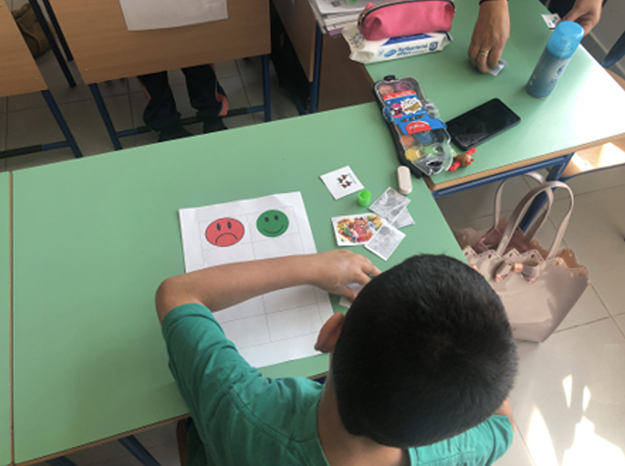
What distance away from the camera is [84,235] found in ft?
3.27

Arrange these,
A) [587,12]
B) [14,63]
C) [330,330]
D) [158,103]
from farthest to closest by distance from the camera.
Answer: [158,103] → [14,63] → [587,12] → [330,330]

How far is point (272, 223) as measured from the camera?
1.04m

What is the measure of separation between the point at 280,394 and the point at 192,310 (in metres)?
0.22

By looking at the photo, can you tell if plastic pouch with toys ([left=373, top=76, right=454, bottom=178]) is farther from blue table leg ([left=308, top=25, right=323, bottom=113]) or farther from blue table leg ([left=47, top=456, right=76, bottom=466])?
blue table leg ([left=47, top=456, right=76, bottom=466])

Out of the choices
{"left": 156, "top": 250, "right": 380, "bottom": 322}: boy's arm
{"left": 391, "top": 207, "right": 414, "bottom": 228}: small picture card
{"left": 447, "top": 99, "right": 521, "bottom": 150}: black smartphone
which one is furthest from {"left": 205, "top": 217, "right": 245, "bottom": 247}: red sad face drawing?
{"left": 447, "top": 99, "right": 521, "bottom": 150}: black smartphone

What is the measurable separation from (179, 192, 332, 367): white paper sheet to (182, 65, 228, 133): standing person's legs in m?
1.19

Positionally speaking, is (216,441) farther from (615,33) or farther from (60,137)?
(615,33)

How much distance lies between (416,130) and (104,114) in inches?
55.6

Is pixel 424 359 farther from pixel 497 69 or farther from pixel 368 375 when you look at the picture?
pixel 497 69

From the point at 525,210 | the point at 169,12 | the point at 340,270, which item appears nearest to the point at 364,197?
the point at 340,270

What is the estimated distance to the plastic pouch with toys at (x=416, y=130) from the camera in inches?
44.6

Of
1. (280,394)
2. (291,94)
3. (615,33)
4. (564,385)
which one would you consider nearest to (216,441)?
(280,394)

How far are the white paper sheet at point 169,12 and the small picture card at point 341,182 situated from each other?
3.23ft

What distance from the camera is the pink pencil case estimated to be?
1297 mm
